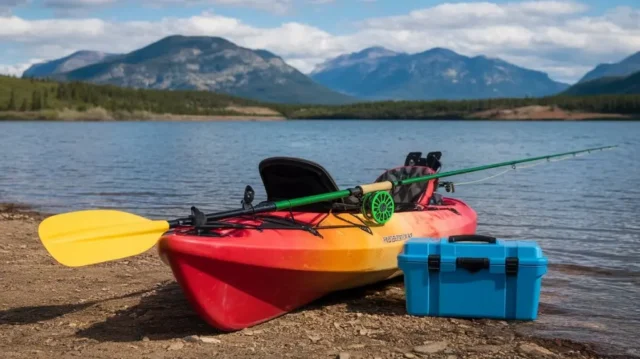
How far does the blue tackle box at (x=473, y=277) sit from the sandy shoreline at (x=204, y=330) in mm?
182

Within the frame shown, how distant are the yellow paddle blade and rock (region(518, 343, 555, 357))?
3883 mm

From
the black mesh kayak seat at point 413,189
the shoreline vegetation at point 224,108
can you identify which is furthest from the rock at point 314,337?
the shoreline vegetation at point 224,108

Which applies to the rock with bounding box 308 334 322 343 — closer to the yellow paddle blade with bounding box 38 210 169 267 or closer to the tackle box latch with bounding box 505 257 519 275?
the yellow paddle blade with bounding box 38 210 169 267

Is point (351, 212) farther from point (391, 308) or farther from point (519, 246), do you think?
point (519, 246)

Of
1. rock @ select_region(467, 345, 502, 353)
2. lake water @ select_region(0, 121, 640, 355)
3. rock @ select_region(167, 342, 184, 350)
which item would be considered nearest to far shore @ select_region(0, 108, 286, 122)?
lake water @ select_region(0, 121, 640, 355)

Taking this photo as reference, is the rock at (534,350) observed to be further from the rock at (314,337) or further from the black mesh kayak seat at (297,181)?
the black mesh kayak seat at (297,181)

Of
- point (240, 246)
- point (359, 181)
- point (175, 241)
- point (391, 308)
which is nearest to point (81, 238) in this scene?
point (175, 241)

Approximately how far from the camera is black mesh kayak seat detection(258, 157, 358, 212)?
30.1 ft

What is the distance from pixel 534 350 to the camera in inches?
309

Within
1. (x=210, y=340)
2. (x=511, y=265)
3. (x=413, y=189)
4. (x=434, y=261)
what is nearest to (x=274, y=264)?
(x=210, y=340)

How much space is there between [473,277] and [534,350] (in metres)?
1.12

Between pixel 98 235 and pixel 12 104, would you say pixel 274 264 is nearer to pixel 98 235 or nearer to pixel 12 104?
pixel 98 235

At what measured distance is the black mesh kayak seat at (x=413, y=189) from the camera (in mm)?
11516

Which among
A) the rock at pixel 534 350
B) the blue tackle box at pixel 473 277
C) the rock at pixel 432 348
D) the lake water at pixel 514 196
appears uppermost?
the blue tackle box at pixel 473 277
